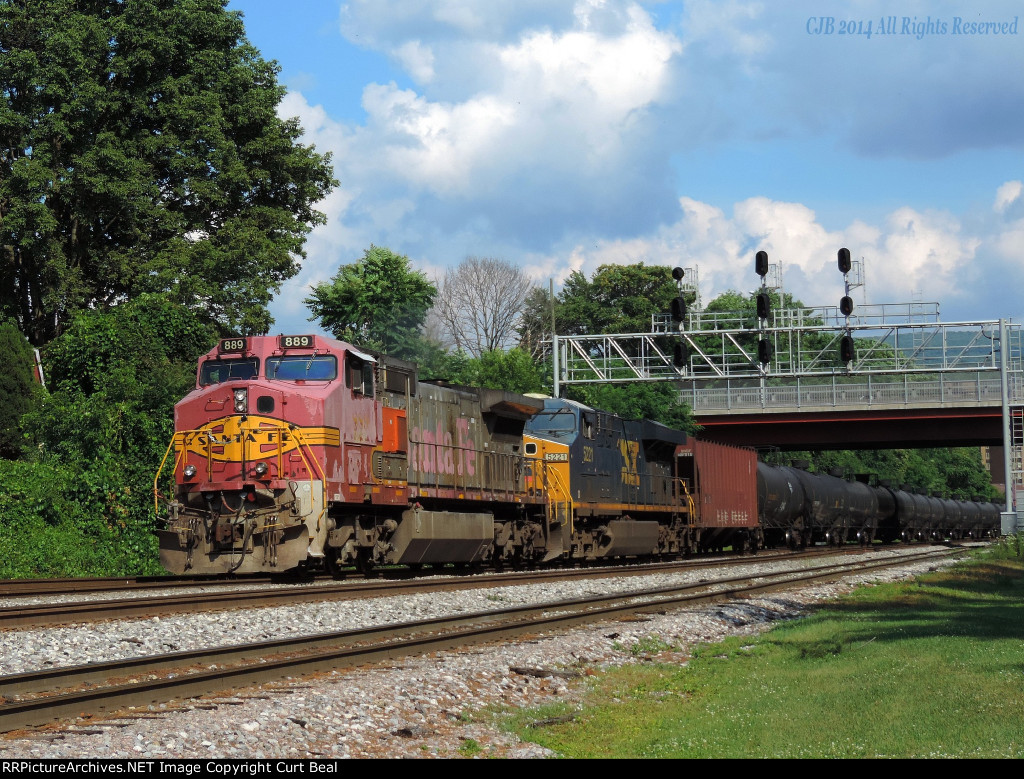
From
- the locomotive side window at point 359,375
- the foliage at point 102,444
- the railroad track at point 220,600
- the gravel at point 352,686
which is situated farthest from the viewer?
the foliage at point 102,444

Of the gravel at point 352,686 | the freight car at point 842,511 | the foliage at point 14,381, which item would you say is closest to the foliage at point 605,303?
the freight car at point 842,511

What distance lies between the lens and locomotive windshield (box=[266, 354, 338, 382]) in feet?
60.5

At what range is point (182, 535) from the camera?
17.6 m

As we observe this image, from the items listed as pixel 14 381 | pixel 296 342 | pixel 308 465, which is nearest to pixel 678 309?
pixel 296 342

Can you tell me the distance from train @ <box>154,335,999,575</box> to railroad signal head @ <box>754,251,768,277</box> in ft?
19.7

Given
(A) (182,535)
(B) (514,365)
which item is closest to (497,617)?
(A) (182,535)

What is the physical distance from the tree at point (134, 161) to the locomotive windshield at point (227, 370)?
16.1 meters

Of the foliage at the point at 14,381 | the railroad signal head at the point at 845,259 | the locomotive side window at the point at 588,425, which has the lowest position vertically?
the locomotive side window at the point at 588,425

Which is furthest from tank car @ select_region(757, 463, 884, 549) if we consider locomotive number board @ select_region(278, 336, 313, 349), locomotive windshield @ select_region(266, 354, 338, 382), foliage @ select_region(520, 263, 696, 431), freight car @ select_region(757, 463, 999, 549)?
foliage @ select_region(520, 263, 696, 431)

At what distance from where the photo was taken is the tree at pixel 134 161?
35.2m

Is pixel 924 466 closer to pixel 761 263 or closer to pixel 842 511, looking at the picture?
pixel 842 511

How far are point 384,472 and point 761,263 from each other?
1898 cm

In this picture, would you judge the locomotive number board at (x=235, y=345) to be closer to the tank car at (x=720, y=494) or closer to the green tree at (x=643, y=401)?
the tank car at (x=720, y=494)

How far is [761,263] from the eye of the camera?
3450 cm
